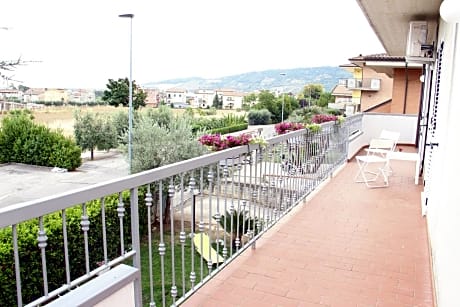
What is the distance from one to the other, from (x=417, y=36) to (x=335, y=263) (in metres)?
→ 3.94

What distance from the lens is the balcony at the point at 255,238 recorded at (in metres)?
1.76

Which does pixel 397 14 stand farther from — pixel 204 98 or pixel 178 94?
pixel 204 98

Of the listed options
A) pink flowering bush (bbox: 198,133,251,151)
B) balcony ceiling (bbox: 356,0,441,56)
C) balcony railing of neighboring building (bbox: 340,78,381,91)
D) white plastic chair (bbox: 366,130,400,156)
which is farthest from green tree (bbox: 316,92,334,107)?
pink flowering bush (bbox: 198,133,251,151)

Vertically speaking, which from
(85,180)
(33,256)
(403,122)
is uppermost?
(403,122)

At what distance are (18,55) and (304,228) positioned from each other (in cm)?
802

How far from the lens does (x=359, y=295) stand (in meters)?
2.75

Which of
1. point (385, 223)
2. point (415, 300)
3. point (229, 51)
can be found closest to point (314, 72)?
point (229, 51)

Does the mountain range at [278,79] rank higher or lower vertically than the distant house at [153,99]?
higher

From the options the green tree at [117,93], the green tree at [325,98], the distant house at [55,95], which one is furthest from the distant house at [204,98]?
the green tree at [325,98]

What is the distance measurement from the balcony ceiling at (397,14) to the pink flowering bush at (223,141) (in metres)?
2.51

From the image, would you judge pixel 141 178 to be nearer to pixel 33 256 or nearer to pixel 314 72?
pixel 33 256

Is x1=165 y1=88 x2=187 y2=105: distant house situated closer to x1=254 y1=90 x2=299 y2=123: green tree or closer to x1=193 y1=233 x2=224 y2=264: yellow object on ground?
x1=254 y1=90 x2=299 y2=123: green tree

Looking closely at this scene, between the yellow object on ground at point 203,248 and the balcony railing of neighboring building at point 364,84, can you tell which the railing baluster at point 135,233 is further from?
the balcony railing of neighboring building at point 364,84

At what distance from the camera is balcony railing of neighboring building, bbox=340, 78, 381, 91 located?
90.1 feet
